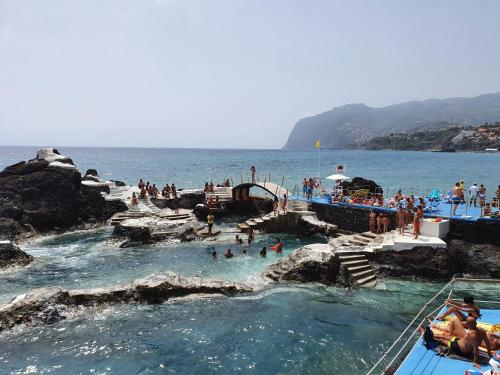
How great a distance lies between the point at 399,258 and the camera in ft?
67.3

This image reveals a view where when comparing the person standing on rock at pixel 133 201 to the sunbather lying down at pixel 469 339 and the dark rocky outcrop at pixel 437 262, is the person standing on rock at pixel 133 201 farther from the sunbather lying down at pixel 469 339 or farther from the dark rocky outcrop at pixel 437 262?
the sunbather lying down at pixel 469 339

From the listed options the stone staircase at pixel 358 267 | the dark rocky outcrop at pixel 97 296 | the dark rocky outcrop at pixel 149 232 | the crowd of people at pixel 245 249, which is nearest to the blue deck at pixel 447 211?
the stone staircase at pixel 358 267

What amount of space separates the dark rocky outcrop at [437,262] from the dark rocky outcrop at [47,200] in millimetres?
23433

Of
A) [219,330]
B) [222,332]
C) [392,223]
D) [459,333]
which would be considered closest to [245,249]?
[392,223]

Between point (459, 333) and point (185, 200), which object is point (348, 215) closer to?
point (185, 200)

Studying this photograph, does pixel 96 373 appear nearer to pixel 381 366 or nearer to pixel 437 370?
pixel 381 366

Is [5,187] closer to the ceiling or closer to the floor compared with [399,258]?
closer to the ceiling

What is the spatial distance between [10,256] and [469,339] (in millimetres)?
22874

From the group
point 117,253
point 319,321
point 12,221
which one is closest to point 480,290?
point 319,321

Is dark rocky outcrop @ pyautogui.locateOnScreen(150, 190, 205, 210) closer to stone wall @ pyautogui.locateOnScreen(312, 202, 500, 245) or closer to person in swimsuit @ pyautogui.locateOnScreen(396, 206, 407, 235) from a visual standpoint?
stone wall @ pyautogui.locateOnScreen(312, 202, 500, 245)

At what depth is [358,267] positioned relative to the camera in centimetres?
1989

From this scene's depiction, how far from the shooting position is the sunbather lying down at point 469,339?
29.5 ft

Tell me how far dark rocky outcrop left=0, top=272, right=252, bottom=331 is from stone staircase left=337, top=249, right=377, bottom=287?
520cm

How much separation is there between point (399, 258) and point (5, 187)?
94.9ft
